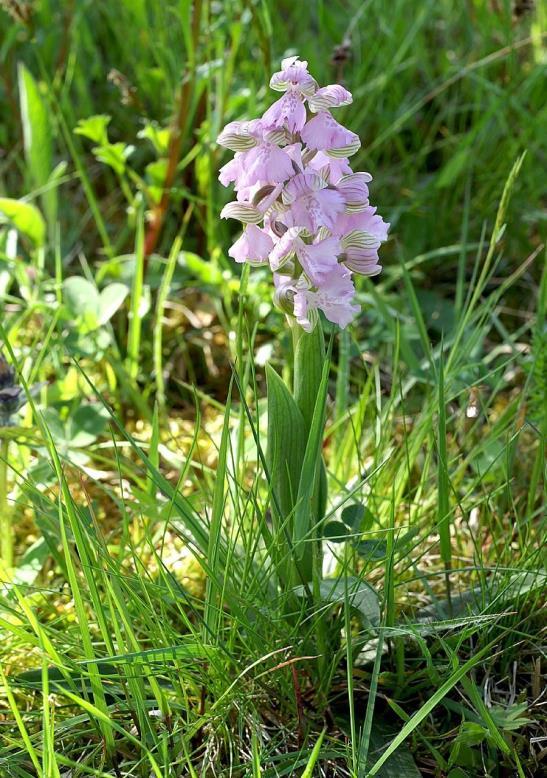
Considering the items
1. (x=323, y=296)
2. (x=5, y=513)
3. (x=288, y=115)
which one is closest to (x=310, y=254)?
(x=323, y=296)

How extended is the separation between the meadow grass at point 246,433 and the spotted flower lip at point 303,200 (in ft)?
0.29

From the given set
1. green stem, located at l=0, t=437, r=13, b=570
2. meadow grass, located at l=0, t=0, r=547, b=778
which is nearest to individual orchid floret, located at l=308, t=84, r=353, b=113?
meadow grass, located at l=0, t=0, r=547, b=778

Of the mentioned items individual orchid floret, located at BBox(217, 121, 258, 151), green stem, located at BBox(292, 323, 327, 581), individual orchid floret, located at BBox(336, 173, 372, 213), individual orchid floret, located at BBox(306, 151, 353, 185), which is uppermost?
individual orchid floret, located at BBox(217, 121, 258, 151)

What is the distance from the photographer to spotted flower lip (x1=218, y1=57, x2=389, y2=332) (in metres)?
1.02

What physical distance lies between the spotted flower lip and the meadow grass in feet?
0.29

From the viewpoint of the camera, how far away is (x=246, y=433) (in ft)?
5.50

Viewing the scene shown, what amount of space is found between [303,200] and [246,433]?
726mm

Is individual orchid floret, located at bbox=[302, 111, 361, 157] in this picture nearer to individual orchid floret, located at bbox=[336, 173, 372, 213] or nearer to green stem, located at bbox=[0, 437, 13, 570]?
individual orchid floret, located at bbox=[336, 173, 372, 213]

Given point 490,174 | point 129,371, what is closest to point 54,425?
point 129,371

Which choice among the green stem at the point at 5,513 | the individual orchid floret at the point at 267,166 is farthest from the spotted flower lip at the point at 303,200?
the green stem at the point at 5,513

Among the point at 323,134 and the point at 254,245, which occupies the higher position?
the point at 323,134

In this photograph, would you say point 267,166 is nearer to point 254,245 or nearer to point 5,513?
point 254,245

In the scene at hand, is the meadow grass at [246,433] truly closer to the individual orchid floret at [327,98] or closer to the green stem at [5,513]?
the green stem at [5,513]

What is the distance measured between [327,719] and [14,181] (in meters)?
1.82
